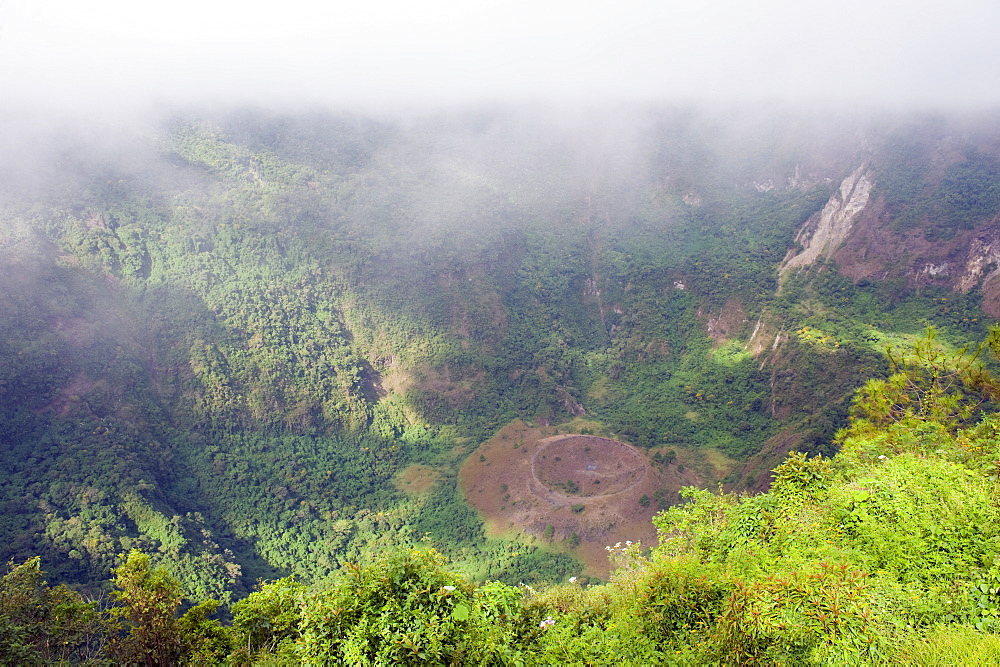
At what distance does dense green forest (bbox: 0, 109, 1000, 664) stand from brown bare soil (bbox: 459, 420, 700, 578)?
6.70 ft

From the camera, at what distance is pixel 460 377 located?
221 feet

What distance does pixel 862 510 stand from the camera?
14742mm

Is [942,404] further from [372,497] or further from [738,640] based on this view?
[372,497]

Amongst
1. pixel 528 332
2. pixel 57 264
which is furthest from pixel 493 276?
pixel 57 264

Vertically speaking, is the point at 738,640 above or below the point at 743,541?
above

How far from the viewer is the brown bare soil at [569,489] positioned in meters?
49.0

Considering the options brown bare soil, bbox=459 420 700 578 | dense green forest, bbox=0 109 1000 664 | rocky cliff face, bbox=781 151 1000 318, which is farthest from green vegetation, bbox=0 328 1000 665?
rocky cliff face, bbox=781 151 1000 318

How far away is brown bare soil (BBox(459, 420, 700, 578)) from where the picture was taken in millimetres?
49000

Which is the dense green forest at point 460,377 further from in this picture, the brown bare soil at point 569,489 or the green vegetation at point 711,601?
the brown bare soil at point 569,489

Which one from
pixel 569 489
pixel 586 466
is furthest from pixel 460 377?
pixel 569 489

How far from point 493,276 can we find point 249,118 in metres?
Result: 52.3

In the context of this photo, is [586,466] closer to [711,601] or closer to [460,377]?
[460,377]

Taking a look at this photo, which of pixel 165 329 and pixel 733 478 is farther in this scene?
pixel 165 329

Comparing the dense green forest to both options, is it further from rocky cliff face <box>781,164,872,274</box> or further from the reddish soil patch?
the reddish soil patch
